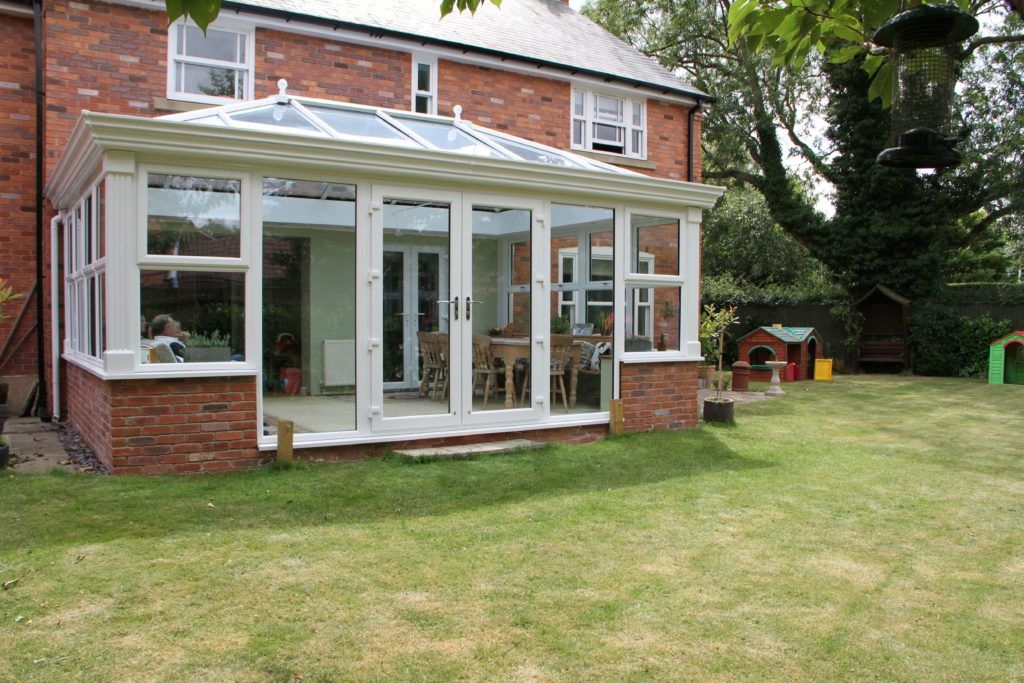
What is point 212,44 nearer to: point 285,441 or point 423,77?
point 423,77

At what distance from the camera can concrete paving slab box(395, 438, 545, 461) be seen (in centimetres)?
650

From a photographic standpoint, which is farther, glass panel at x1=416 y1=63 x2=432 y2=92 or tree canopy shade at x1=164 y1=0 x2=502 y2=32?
glass panel at x1=416 y1=63 x2=432 y2=92

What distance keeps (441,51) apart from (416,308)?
5.91m

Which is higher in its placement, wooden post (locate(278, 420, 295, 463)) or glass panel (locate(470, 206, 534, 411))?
glass panel (locate(470, 206, 534, 411))

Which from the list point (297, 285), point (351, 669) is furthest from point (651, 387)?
point (351, 669)

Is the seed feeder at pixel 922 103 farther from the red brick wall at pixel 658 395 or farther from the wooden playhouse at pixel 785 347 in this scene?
the wooden playhouse at pixel 785 347

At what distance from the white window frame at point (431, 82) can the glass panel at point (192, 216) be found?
554 cm

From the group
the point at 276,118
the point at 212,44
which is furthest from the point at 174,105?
the point at 276,118

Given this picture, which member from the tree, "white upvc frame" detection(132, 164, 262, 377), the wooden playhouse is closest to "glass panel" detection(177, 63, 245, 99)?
"white upvc frame" detection(132, 164, 262, 377)

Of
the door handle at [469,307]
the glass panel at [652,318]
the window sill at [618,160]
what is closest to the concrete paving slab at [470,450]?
the door handle at [469,307]

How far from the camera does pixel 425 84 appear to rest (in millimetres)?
11227

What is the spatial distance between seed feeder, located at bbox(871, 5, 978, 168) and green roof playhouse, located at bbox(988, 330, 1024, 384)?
13149 millimetres

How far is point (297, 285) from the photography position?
651 centimetres

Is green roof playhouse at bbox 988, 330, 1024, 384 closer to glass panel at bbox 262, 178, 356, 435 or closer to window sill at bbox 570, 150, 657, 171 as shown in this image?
window sill at bbox 570, 150, 657, 171
